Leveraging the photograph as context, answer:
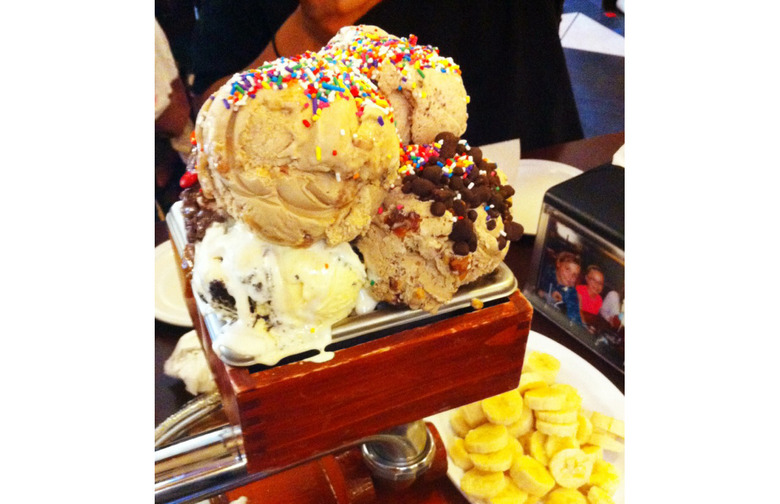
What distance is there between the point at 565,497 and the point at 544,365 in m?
0.32

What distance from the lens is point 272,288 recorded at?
0.71m

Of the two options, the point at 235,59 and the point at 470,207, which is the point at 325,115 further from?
the point at 235,59

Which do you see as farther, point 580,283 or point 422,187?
point 580,283

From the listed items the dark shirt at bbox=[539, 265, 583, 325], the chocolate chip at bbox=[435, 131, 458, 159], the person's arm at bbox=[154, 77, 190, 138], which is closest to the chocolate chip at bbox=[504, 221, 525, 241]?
the chocolate chip at bbox=[435, 131, 458, 159]

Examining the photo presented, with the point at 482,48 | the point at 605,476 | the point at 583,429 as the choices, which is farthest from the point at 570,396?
the point at 482,48

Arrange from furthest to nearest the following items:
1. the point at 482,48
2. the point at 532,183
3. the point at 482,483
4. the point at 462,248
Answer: the point at 482,48 → the point at 532,183 → the point at 482,483 → the point at 462,248

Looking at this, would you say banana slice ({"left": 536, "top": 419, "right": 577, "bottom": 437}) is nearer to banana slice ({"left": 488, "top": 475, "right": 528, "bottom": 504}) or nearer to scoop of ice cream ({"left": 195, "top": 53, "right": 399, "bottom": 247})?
banana slice ({"left": 488, "top": 475, "right": 528, "bottom": 504})

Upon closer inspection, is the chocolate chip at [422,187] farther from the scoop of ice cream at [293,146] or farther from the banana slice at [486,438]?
the banana slice at [486,438]

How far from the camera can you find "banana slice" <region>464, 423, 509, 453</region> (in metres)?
1.25

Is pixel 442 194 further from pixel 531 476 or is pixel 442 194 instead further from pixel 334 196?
pixel 531 476

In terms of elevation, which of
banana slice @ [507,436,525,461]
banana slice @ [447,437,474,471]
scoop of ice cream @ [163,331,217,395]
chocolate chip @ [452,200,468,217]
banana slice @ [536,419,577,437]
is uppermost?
chocolate chip @ [452,200,468,217]

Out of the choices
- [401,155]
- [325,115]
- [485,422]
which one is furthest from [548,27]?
[325,115]

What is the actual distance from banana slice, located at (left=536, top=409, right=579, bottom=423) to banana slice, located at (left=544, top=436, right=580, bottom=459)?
38 mm

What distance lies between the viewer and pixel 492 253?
31.2 inches
